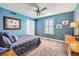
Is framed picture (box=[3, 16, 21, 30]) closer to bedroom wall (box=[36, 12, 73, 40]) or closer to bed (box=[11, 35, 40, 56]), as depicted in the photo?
bed (box=[11, 35, 40, 56])

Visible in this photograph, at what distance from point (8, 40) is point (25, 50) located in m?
0.38

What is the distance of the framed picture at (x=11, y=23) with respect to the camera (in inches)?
61.4

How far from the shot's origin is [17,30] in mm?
1673

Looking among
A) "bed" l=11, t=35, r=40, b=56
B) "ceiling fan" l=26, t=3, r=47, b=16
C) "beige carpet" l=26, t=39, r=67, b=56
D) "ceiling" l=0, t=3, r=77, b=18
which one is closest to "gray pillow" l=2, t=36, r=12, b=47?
"bed" l=11, t=35, r=40, b=56

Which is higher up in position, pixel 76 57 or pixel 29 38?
pixel 29 38

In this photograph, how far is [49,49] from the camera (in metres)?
1.67

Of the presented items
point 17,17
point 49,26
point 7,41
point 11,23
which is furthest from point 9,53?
point 49,26

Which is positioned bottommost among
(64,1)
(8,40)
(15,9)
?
(8,40)

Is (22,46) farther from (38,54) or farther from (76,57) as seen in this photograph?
(76,57)

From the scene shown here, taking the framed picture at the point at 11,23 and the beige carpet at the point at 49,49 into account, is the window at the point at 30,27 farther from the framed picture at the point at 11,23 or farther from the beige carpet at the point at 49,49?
the beige carpet at the point at 49,49

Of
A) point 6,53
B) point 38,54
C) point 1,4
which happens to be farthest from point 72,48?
point 1,4

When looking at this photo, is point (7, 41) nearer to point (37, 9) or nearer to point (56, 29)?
point (37, 9)

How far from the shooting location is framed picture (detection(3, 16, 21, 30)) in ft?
5.12

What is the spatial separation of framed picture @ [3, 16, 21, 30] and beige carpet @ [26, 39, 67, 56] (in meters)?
0.59
